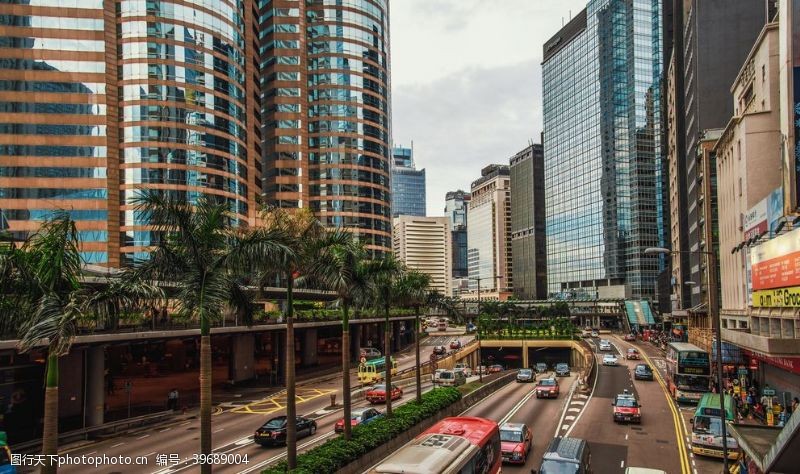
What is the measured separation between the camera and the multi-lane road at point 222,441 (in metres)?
29.2

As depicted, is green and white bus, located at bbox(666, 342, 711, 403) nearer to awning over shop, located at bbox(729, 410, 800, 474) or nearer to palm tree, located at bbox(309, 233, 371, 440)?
palm tree, located at bbox(309, 233, 371, 440)

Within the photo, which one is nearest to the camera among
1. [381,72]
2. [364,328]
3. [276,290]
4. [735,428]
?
[735,428]

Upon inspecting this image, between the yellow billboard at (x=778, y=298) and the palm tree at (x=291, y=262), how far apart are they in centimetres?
2174

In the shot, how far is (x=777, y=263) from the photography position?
105 feet

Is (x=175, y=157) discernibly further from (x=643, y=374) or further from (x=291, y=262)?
(x=291, y=262)

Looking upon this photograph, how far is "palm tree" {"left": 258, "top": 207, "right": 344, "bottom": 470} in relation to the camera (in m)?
21.3

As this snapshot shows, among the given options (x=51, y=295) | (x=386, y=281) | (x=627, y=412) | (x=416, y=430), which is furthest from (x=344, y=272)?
(x=627, y=412)

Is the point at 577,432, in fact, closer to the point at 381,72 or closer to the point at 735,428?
the point at 735,428

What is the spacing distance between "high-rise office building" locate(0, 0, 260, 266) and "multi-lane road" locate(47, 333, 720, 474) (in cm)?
4231

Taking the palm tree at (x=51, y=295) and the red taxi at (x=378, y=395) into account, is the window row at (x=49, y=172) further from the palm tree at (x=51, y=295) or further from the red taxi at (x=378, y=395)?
the palm tree at (x=51, y=295)

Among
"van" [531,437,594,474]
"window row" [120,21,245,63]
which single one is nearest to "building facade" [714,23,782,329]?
"van" [531,437,594,474]

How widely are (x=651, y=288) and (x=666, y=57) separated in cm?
6599

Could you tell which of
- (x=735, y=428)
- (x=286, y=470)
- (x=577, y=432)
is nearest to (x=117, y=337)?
(x=286, y=470)

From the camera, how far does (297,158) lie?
117m
